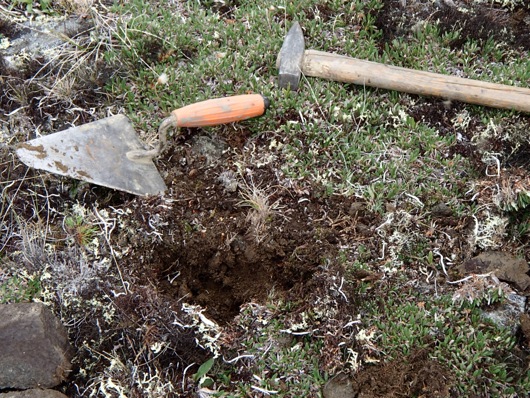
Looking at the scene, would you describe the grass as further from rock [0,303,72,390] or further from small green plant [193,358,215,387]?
rock [0,303,72,390]

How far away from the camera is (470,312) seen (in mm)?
3686

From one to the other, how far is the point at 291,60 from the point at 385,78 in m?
0.63

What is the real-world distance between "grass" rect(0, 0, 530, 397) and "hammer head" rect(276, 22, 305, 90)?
0.09m

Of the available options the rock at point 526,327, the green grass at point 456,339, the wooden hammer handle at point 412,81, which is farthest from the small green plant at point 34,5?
the rock at point 526,327

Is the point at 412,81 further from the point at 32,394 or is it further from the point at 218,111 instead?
the point at 32,394

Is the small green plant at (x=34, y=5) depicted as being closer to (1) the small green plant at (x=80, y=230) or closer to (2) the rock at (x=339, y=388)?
(1) the small green plant at (x=80, y=230)

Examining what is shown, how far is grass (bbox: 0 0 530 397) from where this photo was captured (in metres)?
3.63

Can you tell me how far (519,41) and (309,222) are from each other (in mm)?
2099

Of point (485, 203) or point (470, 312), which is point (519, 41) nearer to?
point (485, 203)

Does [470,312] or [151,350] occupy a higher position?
[470,312]

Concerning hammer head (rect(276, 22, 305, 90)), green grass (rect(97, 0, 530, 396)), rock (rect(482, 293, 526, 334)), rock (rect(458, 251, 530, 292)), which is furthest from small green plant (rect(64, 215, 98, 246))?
rock (rect(482, 293, 526, 334))

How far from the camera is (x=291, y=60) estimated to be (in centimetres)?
443

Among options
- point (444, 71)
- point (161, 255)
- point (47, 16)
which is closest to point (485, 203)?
point (444, 71)

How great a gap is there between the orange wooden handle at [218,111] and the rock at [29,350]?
1411 mm
